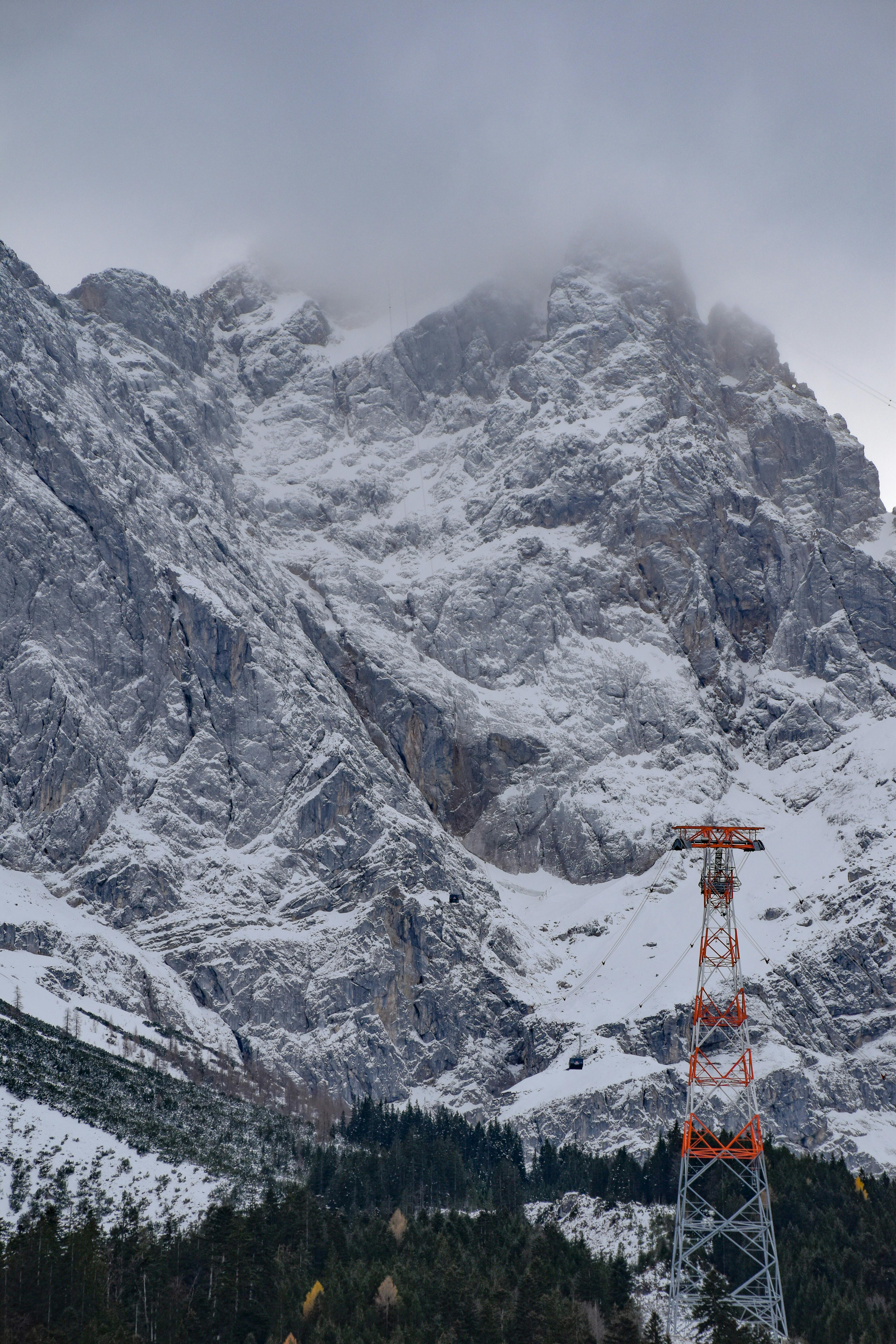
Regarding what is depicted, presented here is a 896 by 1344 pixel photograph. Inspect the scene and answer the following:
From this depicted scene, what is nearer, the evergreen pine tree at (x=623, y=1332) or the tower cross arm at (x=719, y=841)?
the evergreen pine tree at (x=623, y=1332)

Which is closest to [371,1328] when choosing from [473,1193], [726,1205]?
[726,1205]

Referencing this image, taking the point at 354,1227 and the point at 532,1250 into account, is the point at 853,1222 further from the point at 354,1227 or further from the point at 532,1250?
the point at 354,1227

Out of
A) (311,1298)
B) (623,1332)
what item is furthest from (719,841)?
(311,1298)

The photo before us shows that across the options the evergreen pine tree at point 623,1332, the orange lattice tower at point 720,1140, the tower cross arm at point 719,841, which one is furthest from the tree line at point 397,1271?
the tower cross arm at point 719,841

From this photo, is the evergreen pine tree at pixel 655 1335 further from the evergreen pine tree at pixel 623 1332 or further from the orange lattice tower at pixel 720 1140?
the orange lattice tower at pixel 720 1140

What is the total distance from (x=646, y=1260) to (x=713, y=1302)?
35375 millimetres

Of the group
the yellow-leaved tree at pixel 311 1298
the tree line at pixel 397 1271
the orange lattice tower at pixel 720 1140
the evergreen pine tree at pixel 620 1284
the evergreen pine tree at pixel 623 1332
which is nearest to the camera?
the evergreen pine tree at pixel 623 1332

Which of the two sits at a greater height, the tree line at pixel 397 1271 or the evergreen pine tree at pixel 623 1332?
the tree line at pixel 397 1271

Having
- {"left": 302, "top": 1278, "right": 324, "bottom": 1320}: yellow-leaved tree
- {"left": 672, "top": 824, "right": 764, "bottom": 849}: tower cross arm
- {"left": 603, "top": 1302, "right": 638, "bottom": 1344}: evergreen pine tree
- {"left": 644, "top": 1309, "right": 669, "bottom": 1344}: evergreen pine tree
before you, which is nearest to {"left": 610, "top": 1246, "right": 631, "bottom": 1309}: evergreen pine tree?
{"left": 644, "top": 1309, "right": 669, "bottom": 1344}: evergreen pine tree

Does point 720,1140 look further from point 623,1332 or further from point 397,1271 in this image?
point 397,1271

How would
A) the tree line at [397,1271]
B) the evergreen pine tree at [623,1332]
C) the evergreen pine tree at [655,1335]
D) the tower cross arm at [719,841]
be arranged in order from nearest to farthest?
the evergreen pine tree at [655,1335], the evergreen pine tree at [623,1332], the tower cross arm at [719,841], the tree line at [397,1271]

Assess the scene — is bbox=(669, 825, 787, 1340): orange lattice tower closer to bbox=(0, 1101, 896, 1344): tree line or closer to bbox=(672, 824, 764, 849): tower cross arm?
bbox=(672, 824, 764, 849): tower cross arm

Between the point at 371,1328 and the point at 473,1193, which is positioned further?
the point at 473,1193

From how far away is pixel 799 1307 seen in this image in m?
112
